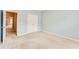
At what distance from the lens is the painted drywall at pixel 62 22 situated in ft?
12.9

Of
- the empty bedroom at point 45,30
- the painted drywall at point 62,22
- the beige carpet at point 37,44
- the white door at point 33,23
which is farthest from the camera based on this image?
the white door at point 33,23

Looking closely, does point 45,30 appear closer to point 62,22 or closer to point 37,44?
point 62,22

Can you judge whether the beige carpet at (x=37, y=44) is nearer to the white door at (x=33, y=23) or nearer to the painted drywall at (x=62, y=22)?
the painted drywall at (x=62, y=22)

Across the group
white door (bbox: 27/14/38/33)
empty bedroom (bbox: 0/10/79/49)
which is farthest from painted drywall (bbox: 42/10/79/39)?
white door (bbox: 27/14/38/33)

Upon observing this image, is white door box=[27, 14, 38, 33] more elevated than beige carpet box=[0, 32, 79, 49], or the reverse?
white door box=[27, 14, 38, 33]

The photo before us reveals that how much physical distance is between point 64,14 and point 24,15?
223 centimetres

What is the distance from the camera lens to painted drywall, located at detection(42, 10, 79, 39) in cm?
393

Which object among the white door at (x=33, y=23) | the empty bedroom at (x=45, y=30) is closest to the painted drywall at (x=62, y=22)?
the empty bedroom at (x=45, y=30)

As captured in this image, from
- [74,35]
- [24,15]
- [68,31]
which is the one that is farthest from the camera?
[24,15]

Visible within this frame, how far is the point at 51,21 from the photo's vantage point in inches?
233

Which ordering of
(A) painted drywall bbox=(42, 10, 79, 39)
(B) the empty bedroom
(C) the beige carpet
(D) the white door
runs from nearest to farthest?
1. (C) the beige carpet
2. (B) the empty bedroom
3. (A) painted drywall bbox=(42, 10, 79, 39)
4. (D) the white door

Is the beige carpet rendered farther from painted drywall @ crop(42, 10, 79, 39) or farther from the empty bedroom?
painted drywall @ crop(42, 10, 79, 39)
